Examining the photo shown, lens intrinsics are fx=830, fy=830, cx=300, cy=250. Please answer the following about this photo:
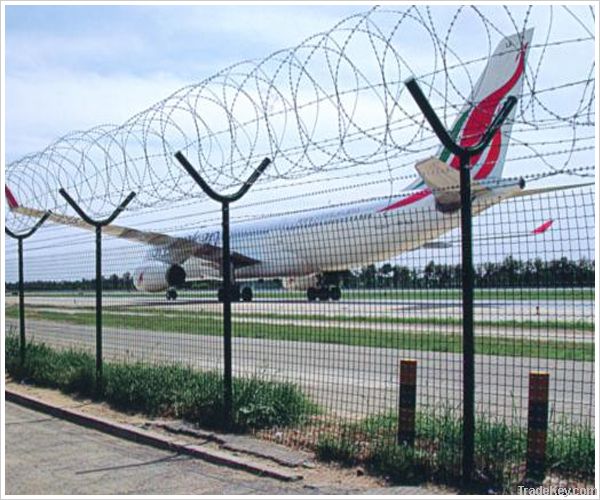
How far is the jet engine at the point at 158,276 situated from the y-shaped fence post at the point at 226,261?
3174 mm

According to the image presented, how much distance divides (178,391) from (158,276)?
4351 mm

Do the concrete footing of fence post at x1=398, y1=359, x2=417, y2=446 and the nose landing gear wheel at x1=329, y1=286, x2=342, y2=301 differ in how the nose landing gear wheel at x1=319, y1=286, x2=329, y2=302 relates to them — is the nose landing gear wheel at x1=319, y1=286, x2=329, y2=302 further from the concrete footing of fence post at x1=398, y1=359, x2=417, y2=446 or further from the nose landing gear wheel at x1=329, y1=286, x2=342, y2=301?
the concrete footing of fence post at x1=398, y1=359, x2=417, y2=446

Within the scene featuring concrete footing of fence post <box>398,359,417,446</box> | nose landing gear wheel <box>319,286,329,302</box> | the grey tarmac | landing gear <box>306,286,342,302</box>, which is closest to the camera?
concrete footing of fence post <box>398,359,417,446</box>

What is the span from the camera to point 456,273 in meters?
7.25

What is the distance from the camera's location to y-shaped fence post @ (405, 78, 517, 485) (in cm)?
598

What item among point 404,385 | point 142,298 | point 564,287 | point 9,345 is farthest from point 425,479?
point 9,345

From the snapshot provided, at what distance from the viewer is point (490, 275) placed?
6.88 m

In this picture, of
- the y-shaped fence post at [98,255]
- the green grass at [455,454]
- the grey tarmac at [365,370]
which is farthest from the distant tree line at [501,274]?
the y-shaped fence post at [98,255]

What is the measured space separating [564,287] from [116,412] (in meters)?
5.51

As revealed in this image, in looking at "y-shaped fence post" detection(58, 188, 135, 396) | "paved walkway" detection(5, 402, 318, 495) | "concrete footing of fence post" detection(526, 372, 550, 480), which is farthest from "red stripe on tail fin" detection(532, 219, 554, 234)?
"y-shaped fence post" detection(58, 188, 135, 396)

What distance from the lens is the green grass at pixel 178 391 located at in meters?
8.39

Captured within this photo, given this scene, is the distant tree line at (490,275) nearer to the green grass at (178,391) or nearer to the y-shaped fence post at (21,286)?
the green grass at (178,391)

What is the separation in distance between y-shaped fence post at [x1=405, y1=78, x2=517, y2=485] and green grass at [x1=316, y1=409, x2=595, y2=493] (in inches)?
8.2

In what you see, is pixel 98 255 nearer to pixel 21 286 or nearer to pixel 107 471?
pixel 21 286
